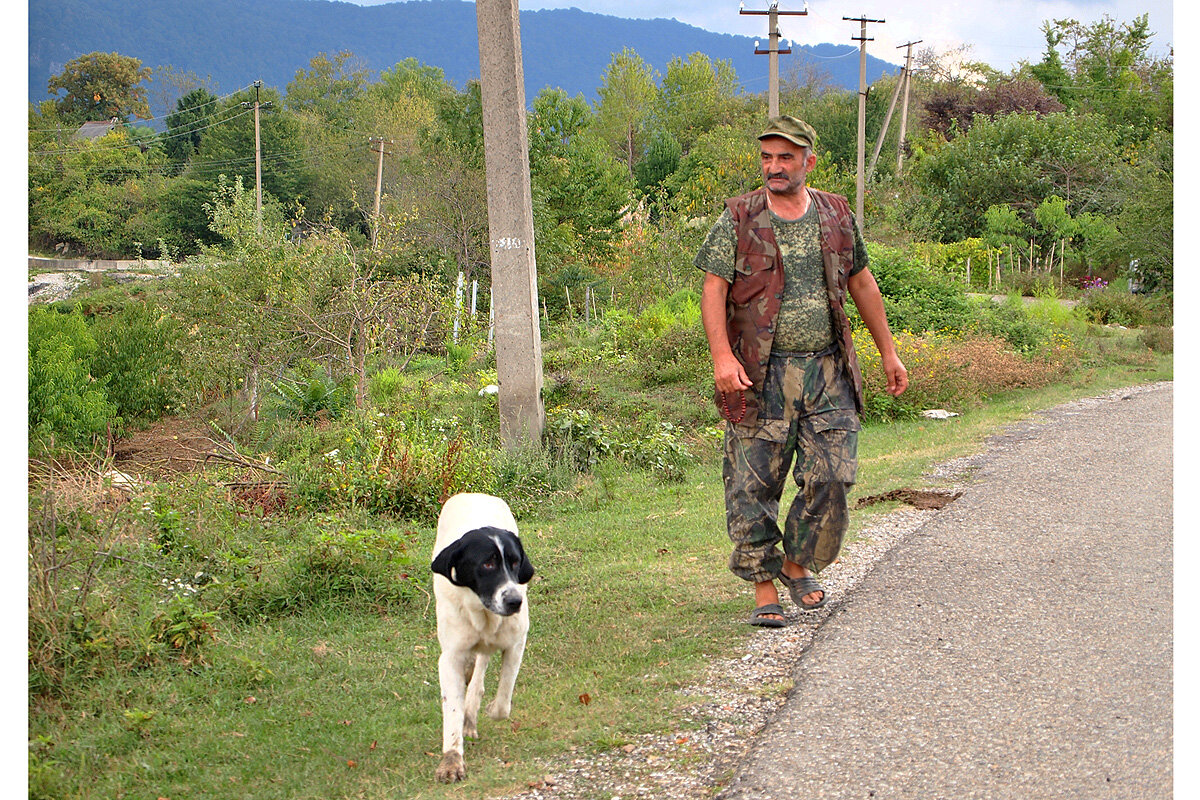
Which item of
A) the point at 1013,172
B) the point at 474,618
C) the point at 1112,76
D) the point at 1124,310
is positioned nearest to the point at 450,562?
Result: the point at 474,618

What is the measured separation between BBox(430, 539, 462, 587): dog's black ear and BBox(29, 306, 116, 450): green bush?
8.56 meters

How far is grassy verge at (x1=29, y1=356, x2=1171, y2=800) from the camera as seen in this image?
3957mm

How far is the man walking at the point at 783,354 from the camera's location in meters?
5.25

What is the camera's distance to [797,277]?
208 inches

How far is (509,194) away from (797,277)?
519 centimetres

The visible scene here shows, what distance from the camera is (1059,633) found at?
4.99m

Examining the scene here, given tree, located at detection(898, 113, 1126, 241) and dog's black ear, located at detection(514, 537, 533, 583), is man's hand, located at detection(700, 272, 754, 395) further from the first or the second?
tree, located at detection(898, 113, 1126, 241)

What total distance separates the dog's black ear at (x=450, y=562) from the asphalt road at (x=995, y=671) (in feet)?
4.06

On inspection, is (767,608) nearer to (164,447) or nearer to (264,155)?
(164,447)

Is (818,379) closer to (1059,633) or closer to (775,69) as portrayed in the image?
(1059,633)

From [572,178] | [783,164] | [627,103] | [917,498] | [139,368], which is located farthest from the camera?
[627,103]

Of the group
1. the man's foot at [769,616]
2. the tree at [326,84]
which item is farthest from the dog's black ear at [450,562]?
the tree at [326,84]

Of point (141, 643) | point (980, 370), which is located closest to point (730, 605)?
point (141, 643)

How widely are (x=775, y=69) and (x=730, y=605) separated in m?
26.4
